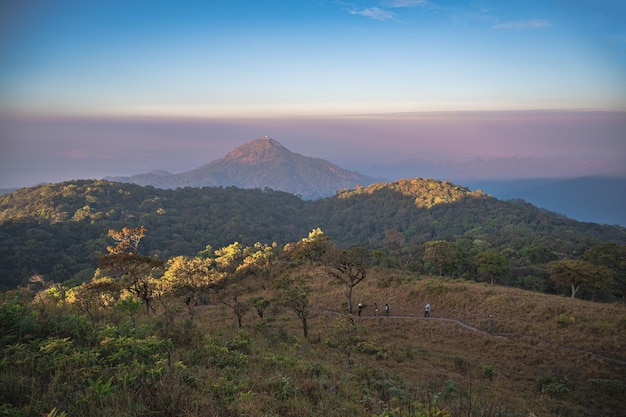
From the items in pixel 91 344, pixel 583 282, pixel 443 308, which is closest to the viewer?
pixel 91 344

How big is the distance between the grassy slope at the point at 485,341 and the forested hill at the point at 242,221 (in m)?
36.5

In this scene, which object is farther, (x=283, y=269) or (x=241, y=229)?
(x=241, y=229)

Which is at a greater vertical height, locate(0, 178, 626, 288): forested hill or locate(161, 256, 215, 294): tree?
locate(161, 256, 215, 294): tree

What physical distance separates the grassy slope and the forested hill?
36490 mm

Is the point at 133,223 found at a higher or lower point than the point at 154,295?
lower

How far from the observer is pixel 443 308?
26.4 meters

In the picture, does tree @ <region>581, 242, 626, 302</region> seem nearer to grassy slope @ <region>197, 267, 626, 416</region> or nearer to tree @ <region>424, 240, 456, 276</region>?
tree @ <region>424, 240, 456, 276</region>

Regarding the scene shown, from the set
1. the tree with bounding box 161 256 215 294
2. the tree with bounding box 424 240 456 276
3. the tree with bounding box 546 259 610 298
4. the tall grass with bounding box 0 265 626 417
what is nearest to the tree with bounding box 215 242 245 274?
the tree with bounding box 161 256 215 294

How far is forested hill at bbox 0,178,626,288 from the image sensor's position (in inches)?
2923

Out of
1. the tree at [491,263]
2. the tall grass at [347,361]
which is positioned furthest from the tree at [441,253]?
the tall grass at [347,361]

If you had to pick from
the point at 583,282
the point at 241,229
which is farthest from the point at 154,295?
the point at 241,229

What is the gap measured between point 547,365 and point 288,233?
4937 inches

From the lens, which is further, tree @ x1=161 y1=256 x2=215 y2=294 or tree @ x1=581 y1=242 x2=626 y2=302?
tree @ x1=581 y1=242 x2=626 y2=302

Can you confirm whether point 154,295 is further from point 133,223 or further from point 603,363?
point 133,223
